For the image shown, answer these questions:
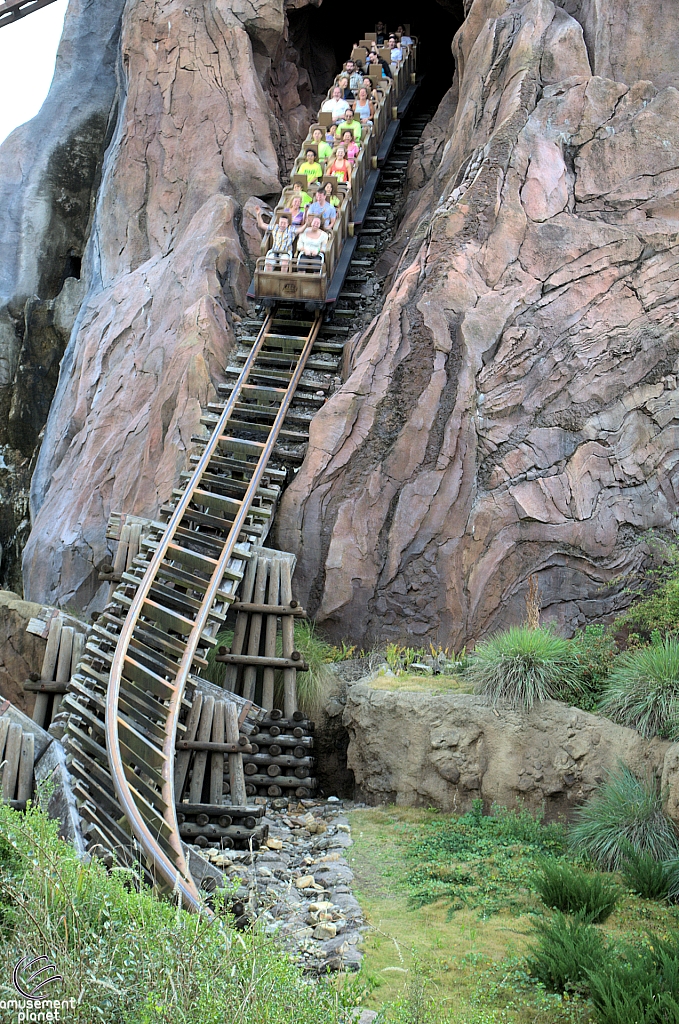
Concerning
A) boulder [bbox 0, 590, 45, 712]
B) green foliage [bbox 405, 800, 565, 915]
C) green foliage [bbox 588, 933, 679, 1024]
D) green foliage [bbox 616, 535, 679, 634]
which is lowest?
green foliage [bbox 405, 800, 565, 915]

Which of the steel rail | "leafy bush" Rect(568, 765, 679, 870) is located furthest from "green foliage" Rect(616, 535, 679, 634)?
the steel rail

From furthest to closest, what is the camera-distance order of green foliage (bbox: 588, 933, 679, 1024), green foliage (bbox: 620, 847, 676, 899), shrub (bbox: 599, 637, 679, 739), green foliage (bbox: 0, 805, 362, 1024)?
shrub (bbox: 599, 637, 679, 739) → green foliage (bbox: 620, 847, 676, 899) → green foliage (bbox: 588, 933, 679, 1024) → green foliage (bbox: 0, 805, 362, 1024)

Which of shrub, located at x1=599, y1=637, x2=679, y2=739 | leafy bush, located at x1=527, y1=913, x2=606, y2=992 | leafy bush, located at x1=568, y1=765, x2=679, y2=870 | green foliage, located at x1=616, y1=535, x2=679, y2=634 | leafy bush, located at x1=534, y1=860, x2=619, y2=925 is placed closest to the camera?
leafy bush, located at x1=527, y1=913, x2=606, y2=992

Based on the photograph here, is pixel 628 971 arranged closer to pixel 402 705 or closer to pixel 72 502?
pixel 402 705

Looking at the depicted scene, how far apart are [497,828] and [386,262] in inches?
355

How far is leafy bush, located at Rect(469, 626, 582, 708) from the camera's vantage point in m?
8.24

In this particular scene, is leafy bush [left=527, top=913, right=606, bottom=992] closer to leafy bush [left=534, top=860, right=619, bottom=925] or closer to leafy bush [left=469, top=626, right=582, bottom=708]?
leafy bush [left=534, top=860, right=619, bottom=925]

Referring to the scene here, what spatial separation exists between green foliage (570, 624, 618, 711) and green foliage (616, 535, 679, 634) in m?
0.50

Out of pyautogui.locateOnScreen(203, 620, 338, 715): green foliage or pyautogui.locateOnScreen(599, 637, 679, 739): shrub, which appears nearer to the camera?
pyautogui.locateOnScreen(599, 637, 679, 739): shrub

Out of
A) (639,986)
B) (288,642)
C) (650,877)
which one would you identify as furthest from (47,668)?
(639,986)

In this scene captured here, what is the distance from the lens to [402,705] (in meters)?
8.93

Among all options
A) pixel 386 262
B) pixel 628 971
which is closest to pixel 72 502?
pixel 386 262

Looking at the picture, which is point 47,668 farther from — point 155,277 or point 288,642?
point 155,277

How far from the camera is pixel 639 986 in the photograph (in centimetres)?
460
